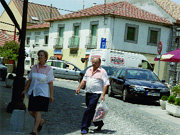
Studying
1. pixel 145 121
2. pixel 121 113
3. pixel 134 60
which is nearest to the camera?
pixel 145 121

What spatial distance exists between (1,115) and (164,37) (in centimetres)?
3289

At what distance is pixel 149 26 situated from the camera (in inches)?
1570

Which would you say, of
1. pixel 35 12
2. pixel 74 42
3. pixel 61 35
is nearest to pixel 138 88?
pixel 74 42

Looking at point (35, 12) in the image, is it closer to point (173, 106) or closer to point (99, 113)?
Result: point (173, 106)

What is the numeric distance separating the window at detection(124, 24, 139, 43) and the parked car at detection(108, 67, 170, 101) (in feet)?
68.4

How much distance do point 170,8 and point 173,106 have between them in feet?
106

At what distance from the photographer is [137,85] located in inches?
622

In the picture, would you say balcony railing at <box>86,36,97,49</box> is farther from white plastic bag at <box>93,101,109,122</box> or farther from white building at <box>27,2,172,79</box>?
white plastic bag at <box>93,101,109,122</box>

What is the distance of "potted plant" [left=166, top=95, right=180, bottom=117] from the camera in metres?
12.7

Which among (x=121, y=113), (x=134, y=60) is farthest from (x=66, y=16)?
(x=121, y=113)

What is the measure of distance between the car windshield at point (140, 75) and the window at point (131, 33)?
21.4 meters

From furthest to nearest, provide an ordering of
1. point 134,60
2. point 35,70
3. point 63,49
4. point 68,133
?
1. point 63,49
2. point 134,60
3. point 68,133
4. point 35,70

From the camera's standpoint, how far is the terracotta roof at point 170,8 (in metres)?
41.1

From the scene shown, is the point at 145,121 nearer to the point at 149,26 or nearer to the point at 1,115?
the point at 1,115
